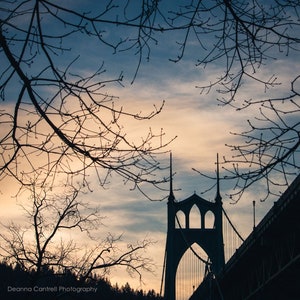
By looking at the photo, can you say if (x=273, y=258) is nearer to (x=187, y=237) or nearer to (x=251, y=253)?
(x=251, y=253)

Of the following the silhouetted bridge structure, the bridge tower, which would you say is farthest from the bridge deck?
the bridge tower

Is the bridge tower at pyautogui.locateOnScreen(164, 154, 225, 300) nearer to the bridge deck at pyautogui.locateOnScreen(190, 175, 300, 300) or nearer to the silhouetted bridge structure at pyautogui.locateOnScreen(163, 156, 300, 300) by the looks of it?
the silhouetted bridge structure at pyautogui.locateOnScreen(163, 156, 300, 300)

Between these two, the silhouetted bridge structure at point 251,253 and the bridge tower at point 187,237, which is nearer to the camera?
the silhouetted bridge structure at point 251,253

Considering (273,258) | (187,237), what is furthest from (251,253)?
(187,237)

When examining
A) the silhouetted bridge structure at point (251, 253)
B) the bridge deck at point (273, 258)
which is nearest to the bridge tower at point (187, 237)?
the silhouetted bridge structure at point (251, 253)

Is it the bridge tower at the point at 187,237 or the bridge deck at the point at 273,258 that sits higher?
the bridge tower at the point at 187,237

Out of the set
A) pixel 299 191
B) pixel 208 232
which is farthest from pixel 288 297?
pixel 208 232

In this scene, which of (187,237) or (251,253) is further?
(187,237)

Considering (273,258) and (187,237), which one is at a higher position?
(187,237)

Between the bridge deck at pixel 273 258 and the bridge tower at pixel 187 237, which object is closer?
the bridge deck at pixel 273 258

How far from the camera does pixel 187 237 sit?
1817 inches

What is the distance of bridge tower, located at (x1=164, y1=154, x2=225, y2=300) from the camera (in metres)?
45.0

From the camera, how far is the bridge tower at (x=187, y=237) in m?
45.0

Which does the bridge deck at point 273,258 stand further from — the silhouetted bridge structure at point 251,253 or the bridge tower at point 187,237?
the bridge tower at point 187,237
